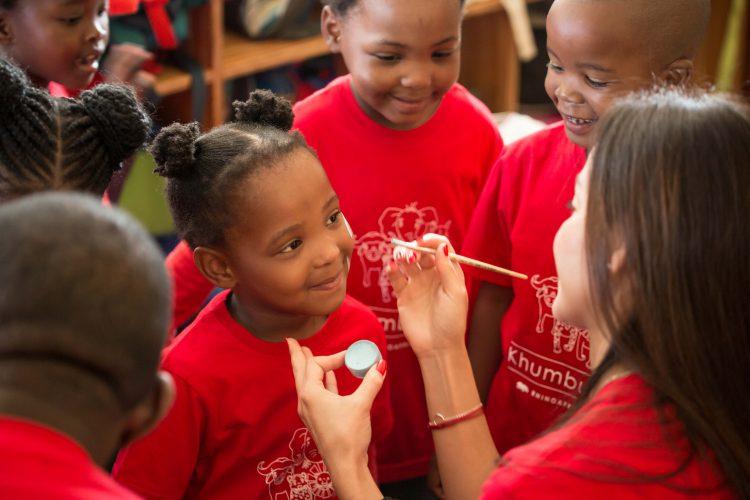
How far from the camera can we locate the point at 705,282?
928 mm

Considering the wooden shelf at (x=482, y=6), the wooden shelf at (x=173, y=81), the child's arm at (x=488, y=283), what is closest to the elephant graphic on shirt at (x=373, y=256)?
the child's arm at (x=488, y=283)

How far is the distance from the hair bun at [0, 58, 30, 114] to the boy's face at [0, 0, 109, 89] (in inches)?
17.1

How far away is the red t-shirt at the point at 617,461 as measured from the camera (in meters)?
0.91

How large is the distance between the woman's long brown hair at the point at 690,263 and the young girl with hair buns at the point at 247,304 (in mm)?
386

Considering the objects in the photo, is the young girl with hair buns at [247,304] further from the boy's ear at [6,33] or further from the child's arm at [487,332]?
the boy's ear at [6,33]

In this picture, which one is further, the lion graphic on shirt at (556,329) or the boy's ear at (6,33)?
the boy's ear at (6,33)

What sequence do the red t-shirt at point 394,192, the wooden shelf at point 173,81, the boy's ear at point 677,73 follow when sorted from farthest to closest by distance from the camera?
1. the wooden shelf at point 173,81
2. the red t-shirt at point 394,192
3. the boy's ear at point 677,73

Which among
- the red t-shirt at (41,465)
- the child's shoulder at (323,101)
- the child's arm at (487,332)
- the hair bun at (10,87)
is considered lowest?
the child's arm at (487,332)

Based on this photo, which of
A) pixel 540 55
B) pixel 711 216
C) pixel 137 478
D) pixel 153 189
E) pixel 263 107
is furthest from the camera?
pixel 540 55

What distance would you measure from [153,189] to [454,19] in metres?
1.33

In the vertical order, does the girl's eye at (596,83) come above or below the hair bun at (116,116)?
below

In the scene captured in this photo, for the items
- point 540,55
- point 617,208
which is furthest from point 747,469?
point 540,55

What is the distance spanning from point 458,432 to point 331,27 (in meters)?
0.86

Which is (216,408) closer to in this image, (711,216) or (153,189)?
(711,216)
